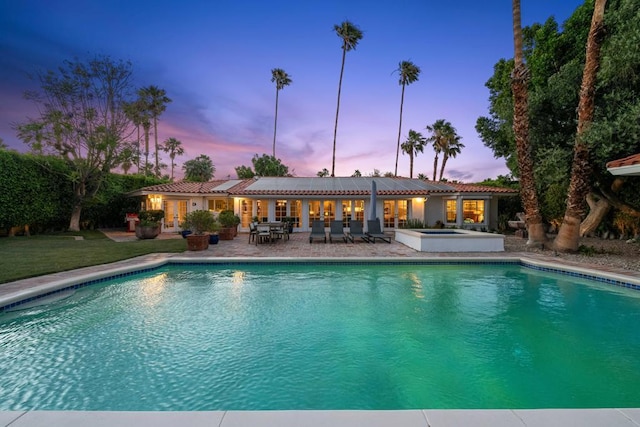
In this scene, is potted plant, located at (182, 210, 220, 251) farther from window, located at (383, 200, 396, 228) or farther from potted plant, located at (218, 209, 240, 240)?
window, located at (383, 200, 396, 228)

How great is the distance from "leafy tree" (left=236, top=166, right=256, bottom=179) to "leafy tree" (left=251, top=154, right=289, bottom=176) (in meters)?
1.76

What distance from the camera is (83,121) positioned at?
62.4 feet

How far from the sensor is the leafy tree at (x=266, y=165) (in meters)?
37.2

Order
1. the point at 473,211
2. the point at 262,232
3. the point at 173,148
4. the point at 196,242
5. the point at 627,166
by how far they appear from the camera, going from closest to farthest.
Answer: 1. the point at 627,166
2. the point at 196,242
3. the point at 262,232
4. the point at 473,211
5. the point at 173,148

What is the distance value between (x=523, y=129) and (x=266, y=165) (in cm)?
3002

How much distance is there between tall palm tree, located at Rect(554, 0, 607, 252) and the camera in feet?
32.9

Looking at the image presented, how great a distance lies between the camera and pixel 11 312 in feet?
19.0

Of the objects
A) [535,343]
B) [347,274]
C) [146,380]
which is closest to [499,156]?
[347,274]

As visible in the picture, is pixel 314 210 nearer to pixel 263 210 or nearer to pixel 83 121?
pixel 263 210

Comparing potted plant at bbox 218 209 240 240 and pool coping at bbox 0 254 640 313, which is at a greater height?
potted plant at bbox 218 209 240 240

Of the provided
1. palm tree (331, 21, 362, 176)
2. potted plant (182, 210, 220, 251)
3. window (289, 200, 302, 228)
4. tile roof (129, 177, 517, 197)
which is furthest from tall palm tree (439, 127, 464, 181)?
potted plant (182, 210, 220, 251)

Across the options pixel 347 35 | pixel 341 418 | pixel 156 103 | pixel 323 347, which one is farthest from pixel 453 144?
pixel 341 418

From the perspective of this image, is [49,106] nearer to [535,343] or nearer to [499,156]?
[535,343]

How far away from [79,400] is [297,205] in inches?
673
